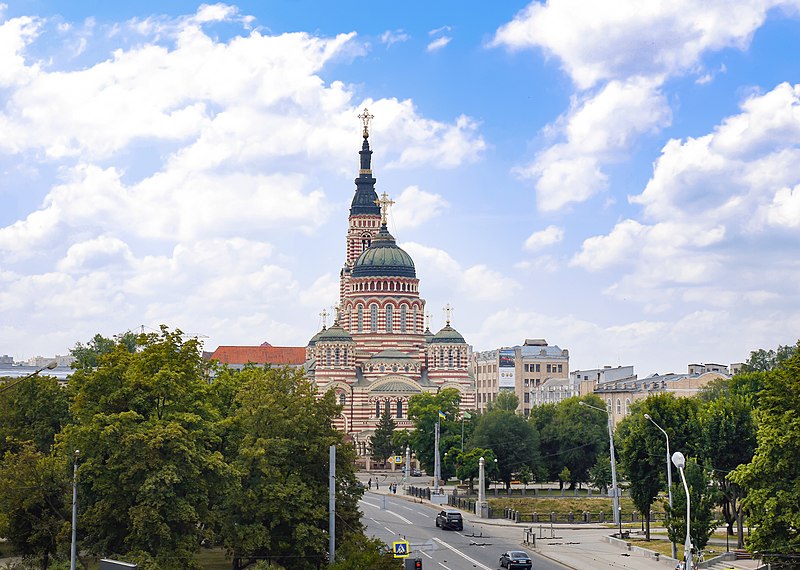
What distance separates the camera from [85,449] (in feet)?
169

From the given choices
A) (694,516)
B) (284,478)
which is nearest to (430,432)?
(694,516)

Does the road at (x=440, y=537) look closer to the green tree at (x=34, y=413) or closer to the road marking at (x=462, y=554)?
the road marking at (x=462, y=554)

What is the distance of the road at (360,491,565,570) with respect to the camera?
63.6 m

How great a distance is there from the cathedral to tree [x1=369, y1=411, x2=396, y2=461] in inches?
384

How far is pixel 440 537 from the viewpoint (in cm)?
7738

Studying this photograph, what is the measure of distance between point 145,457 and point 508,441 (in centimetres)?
6596

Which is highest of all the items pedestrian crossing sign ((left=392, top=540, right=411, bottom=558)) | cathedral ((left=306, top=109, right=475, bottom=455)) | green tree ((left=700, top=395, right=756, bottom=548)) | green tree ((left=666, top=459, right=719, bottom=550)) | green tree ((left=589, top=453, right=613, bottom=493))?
cathedral ((left=306, top=109, right=475, bottom=455))

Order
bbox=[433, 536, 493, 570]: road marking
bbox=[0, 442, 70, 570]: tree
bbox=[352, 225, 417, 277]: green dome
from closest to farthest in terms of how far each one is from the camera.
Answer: bbox=[0, 442, 70, 570]: tree < bbox=[433, 536, 493, 570]: road marking < bbox=[352, 225, 417, 277]: green dome

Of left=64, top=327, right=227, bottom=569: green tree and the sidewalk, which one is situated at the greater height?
left=64, top=327, right=227, bottom=569: green tree

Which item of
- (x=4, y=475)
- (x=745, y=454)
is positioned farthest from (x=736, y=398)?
(x=4, y=475)

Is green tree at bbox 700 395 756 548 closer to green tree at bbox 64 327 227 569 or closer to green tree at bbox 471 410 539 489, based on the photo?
green tree at bbox 64 327 227 569

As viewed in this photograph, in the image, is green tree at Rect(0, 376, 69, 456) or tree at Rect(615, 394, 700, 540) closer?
green tree at Rect(0, 376, 69, 456)

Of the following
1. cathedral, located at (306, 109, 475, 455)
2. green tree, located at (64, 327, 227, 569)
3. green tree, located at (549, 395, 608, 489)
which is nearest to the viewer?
green tree, located at (64, 327, 227, 569)

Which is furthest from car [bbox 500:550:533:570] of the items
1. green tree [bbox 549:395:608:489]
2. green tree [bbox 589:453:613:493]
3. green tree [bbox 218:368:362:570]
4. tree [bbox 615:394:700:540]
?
green tree [bbox 549:395:608:489]
